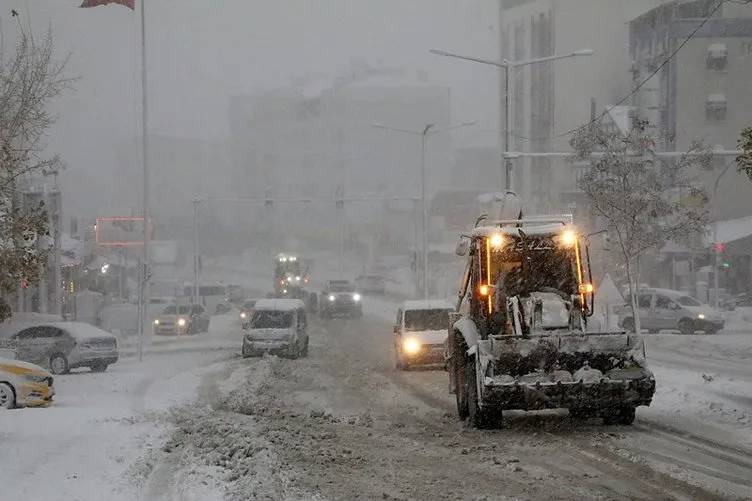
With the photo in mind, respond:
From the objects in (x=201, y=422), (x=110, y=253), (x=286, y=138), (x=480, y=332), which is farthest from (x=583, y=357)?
(x=286, y=138)

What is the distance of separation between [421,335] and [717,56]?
48049 millimetres

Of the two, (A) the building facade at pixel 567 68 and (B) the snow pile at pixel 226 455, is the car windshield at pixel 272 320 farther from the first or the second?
(A) the building facade at pixel 567 68

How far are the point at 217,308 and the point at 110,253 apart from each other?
14.1 meters

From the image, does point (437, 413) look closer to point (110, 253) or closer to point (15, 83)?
point (15, 83)

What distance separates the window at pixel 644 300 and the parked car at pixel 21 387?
1158 inches

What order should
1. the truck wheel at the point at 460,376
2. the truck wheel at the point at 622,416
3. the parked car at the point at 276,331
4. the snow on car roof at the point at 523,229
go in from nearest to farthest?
the truck wheel at the point at 622,416, the snow on car roof at the point at 523,229, the truck wheel at the point at 460,376, the parked car at the point at 276,331

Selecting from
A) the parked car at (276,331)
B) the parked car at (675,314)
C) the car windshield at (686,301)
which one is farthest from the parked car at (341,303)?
the parked car at (276,331)

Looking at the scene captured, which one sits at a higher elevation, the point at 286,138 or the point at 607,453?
the point at 286,138

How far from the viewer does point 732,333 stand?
146 feet

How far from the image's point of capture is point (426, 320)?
96.0 feet

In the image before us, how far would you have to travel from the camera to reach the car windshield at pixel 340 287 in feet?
212

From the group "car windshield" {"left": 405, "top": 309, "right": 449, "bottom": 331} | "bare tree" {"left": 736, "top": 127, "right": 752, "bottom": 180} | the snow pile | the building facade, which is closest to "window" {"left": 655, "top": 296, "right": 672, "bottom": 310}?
"car windshield" {"left": 405, "top": 309, "right": 449, "bottom": 331}

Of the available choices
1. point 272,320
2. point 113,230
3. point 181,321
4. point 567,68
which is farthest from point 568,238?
point 567,68

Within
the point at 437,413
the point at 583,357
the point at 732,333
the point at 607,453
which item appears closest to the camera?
the point at 607,453
